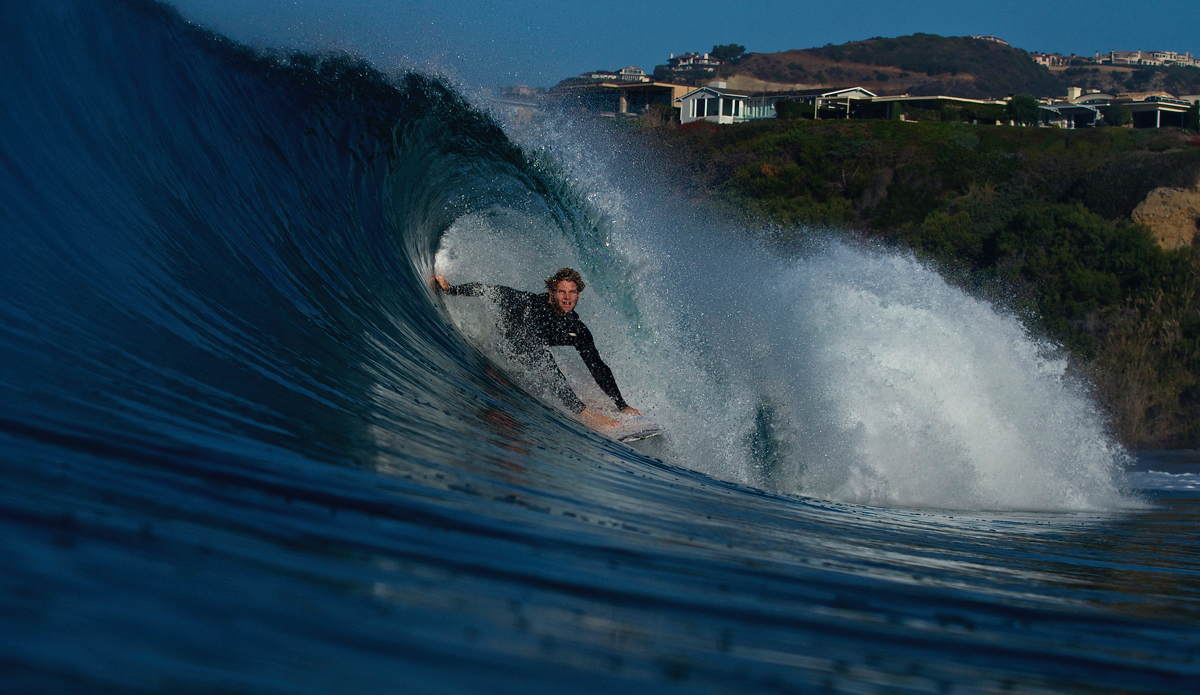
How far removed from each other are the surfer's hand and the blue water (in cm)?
30

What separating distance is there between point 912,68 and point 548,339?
420 feet

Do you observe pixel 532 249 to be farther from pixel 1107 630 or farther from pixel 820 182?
pixel 820 182

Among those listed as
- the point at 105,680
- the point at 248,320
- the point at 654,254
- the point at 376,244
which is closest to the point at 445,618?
the point at 105,680

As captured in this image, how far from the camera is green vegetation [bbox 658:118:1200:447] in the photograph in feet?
60.8

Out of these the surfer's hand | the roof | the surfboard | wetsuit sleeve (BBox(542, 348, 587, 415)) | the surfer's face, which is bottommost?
the surfboard

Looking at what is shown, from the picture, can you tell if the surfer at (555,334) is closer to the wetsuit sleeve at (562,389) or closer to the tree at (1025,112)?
the wetsuit sleeve at (562,389)

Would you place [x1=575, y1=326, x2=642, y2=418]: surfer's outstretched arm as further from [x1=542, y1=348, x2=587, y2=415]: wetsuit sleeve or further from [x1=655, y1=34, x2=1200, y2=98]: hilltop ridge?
[x1=655, y1=34, x2=1200, y2=98]: hilltop ridge

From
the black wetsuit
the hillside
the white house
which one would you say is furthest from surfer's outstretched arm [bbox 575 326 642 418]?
the hillside

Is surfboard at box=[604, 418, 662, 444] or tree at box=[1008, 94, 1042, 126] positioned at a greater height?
tree at box=[1008, 94, 1042, 126]

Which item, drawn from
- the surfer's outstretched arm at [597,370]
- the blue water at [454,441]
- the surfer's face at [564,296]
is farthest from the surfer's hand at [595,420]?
the surfer's face at [564,296]

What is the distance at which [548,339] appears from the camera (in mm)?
6453

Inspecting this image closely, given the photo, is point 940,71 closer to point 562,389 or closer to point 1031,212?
point 1031,212

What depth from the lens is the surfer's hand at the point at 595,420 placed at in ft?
19.9

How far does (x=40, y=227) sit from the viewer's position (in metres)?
4.68
